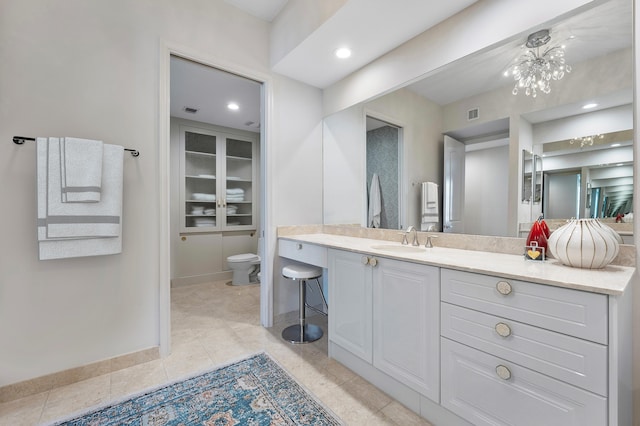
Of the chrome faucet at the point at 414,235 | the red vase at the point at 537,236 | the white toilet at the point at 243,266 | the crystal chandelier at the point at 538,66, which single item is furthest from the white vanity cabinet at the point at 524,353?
the white toilet at the point at 243,266

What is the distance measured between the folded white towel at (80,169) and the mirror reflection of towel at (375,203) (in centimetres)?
202

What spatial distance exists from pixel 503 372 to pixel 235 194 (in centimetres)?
417

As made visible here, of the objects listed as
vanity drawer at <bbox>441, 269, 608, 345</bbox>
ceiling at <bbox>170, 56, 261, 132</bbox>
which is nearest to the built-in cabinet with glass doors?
ceiling at <bbox>170, 56, 261, 132</bbox>

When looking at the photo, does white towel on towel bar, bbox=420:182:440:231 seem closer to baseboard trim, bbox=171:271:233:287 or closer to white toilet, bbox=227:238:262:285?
white toilet, bbox=227:238:262:285

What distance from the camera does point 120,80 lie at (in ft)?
6.12

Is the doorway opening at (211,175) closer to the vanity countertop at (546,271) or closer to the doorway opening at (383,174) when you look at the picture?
the doorway opening at (383,174)

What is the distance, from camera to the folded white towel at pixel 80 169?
1.63m

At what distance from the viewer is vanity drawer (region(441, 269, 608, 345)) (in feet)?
3.01

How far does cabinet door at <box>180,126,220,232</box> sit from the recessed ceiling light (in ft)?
9.10

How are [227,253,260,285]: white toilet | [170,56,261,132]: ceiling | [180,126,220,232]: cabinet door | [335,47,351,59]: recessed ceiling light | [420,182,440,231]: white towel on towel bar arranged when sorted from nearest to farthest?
[420,182,440,231]: white towel on towel bar
[335,47,351,59]: recessed ceiling light
[170,56,261,132]: ceiling
[227,253,260,285]: white toilet
[180,126,220,232]: cabinet door

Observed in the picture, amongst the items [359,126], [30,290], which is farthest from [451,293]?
[30,290]

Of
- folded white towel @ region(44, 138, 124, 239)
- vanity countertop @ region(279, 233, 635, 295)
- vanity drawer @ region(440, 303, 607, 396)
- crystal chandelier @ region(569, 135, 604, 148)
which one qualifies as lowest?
vanity drawer @ region(440, 303, 607, 396)

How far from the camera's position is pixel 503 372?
112cm

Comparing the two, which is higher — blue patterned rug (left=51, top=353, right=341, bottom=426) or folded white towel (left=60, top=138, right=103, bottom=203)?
folded white towel (left=60, top=138, right=103, bottom=203)
